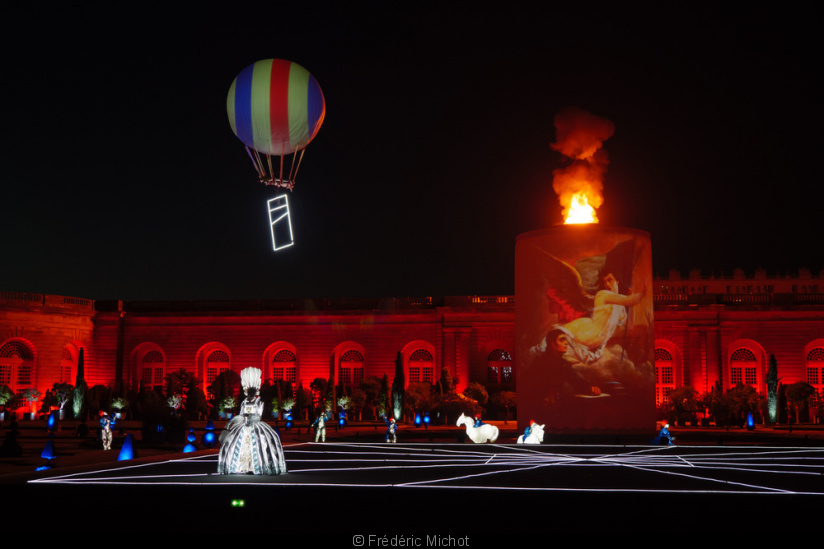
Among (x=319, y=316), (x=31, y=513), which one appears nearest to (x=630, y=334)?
(x=31, y=513)

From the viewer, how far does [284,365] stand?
52.1 meters

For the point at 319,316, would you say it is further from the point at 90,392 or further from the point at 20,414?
the point at 20,414

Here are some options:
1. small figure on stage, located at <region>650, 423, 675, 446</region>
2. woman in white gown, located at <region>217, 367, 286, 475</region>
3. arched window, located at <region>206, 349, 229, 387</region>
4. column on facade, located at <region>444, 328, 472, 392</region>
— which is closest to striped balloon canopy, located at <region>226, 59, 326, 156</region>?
woman in white gown, located at <region>217, 367, 286, 475</region>

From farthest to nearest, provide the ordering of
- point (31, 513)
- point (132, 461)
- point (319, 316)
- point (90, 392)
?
point (319, 316) → point (90, 392) → point (132, 461) → point (31, 513)

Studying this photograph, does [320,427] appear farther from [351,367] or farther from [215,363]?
[215,363]

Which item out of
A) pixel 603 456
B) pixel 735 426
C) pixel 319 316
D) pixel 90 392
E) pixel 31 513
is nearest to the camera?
pixel 31 513

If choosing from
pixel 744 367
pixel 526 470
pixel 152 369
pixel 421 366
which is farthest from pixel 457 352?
pixel 526 470

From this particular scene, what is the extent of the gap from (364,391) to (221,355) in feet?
38.2

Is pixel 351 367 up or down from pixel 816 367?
down

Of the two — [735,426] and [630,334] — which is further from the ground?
[630,334]

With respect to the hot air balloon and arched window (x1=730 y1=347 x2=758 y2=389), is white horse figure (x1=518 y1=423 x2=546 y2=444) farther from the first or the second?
arched window (x1=730 y1=347 x2=758 y2=389)

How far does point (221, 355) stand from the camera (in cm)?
5247

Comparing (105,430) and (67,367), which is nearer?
(105,430)

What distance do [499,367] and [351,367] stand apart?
897 centimetres
